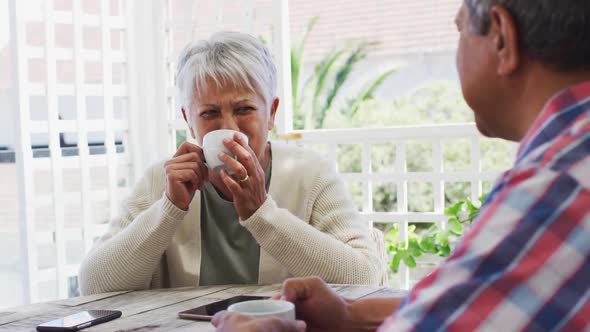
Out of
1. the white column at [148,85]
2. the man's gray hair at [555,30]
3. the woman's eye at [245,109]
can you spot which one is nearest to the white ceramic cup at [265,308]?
the man's gray hair at [555,30]

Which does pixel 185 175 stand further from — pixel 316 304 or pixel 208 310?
pixel 316 304

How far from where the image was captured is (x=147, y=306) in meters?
1.49

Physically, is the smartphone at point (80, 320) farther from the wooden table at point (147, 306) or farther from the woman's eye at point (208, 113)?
the woman's eye at point (208, 113)

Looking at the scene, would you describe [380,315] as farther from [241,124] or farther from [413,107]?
[413,107]

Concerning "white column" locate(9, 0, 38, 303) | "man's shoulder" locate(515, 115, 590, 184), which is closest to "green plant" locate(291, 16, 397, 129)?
"white column" locate(9, 0, 38, 303)

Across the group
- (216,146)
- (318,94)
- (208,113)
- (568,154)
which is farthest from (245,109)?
(318,94)

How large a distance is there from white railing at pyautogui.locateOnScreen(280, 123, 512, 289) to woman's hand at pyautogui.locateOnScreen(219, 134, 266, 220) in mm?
2133

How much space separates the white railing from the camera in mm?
3715

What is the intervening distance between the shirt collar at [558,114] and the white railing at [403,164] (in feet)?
9.70

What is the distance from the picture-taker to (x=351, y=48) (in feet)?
41.0

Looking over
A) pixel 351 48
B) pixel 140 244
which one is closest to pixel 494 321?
pixel 140 244

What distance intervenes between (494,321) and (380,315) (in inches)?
24.2

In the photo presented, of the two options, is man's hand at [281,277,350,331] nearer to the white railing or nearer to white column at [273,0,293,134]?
the white railing

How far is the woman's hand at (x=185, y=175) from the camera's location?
1752 mm
